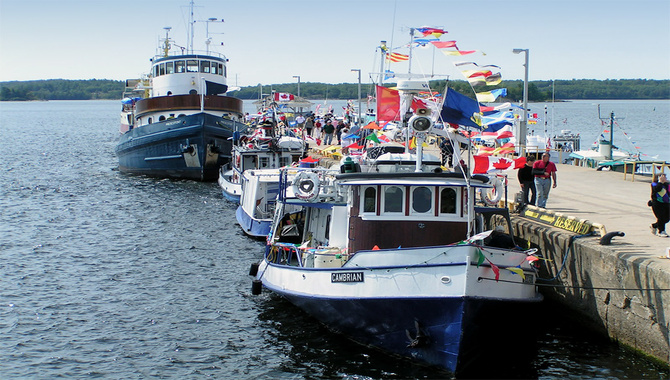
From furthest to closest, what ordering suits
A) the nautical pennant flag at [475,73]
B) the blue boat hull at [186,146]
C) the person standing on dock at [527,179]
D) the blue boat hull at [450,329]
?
1. the blue boat hull at [186,146]
2. the person standing on dock at [527,179]
3. the nautical pennant flag at [475,73]
4. the blue boat hull at [450,329]

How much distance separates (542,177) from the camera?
20.9 meters

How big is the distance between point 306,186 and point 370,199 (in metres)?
2.94

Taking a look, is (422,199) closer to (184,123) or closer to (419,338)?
(419,338)

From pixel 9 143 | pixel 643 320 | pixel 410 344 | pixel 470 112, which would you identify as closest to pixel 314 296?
pixel 410 344

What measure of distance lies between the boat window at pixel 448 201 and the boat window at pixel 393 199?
84cm

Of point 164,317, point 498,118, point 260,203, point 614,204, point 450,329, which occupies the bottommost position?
point 164,317

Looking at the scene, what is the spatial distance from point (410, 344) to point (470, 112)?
539 cm

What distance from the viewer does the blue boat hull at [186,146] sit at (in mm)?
42719

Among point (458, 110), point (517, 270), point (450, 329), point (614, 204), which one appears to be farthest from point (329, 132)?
point (450, 329)

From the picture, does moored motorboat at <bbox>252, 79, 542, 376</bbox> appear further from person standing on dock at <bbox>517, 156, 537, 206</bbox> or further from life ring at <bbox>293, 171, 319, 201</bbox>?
person standing on dock at <bbox>517, 156, 537, 206</bbox>

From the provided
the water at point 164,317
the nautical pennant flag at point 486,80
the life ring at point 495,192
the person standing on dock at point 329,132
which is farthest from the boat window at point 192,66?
the life ring at point 495,192

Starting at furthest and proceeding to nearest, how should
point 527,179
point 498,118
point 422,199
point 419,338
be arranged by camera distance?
point 498,118 < point 527,179 < point 422,199 < point 419,338

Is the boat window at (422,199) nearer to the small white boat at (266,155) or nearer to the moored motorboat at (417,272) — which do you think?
the moored motorboat at (417,272)

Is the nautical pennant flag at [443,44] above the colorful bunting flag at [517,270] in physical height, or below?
above
